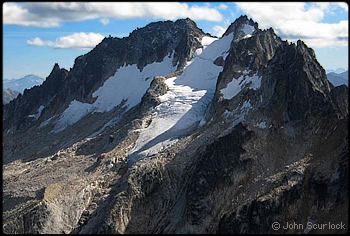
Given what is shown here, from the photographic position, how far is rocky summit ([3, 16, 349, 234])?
42906mm

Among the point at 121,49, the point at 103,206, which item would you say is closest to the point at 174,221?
the point at 103,206

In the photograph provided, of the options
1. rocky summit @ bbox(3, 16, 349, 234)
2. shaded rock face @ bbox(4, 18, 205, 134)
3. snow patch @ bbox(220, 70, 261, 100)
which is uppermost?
shaded rock face @ bbox(4, 18, 205, 134)

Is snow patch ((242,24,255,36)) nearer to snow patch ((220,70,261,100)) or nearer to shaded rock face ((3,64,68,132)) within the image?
snow patch ((220,70,261,100))

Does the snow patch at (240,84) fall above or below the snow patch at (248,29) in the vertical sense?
below

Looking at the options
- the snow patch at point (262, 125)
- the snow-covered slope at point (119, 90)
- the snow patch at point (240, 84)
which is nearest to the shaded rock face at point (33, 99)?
the snow-covered slope at point (119, 90)

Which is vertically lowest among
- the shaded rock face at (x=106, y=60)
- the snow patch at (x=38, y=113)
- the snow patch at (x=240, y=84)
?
the snow patch at (x=38, y=113)

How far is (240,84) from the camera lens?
6756 centimetres

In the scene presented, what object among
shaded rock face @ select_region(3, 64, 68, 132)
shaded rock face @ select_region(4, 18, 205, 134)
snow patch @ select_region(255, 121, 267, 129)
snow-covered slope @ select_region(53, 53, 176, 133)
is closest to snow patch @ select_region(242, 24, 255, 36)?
shaded rock face @ select_region(4, 18, 205, 134)

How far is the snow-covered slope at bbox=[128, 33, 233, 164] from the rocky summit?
10.0 inches

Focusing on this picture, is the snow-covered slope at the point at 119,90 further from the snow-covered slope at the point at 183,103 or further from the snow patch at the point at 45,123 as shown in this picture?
the snow-covered slope at the point at 183,103

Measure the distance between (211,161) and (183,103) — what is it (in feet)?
76.1

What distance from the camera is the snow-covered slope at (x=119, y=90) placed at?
99.6 meters

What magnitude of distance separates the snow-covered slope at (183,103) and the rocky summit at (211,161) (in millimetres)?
255

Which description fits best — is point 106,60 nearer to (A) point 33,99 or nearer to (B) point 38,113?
(B) point 38,113
